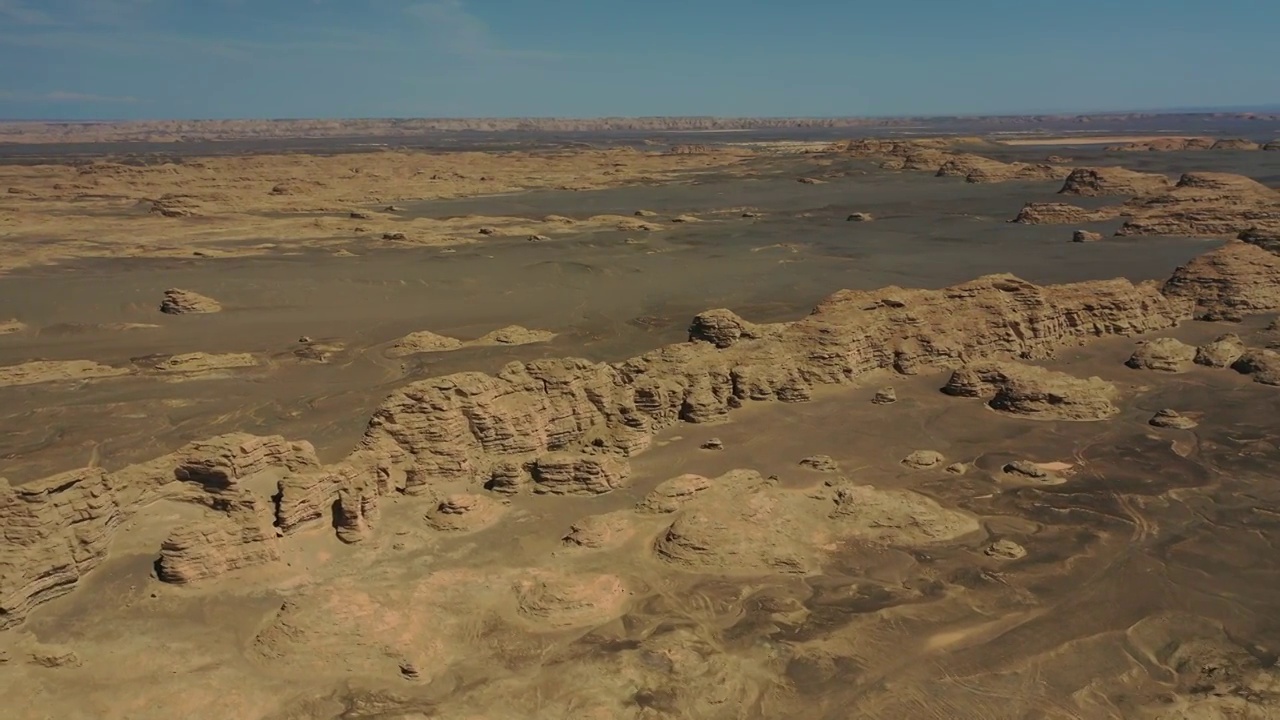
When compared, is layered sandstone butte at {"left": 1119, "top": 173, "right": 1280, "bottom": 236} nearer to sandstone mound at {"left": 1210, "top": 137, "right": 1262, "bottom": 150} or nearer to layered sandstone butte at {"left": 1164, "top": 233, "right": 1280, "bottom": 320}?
layered sandstone butte at {"left": 1164, "top": 233, "right": 1280, "bottom": 320}

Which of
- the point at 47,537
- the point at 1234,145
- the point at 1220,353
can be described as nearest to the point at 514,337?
the point at 47,537

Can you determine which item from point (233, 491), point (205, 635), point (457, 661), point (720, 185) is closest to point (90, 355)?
point (233, 491)

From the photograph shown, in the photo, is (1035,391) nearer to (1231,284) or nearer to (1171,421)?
(1171,421)

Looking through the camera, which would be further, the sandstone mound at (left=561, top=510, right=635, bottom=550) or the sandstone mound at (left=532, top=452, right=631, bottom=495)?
the sandstone mound at (left=532, top=452, right=631, bottom=495)

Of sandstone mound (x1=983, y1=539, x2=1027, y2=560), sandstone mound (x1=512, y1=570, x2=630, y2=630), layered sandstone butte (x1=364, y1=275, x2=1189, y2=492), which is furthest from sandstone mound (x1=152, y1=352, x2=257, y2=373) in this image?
sandstone mound (x1=983, y1=539, x2=1027, y2=560)

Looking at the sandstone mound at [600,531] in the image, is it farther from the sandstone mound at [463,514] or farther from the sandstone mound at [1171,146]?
the sandstone mound at [1171,146]

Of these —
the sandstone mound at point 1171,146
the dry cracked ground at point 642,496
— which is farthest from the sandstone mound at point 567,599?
the sandstone mound at point 1171,146
